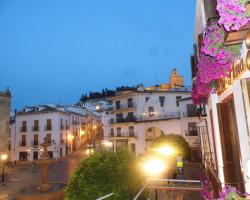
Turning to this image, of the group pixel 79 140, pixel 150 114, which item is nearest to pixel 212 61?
pixel 150 114

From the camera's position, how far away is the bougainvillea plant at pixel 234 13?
3.30 meters

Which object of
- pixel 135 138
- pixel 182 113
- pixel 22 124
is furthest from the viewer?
pixel 22 124

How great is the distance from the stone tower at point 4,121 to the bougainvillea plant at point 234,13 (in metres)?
40.3

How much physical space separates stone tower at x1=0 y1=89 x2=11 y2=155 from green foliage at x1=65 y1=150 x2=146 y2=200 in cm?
3242

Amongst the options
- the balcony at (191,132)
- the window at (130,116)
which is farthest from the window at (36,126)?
the balcony at (191,132)

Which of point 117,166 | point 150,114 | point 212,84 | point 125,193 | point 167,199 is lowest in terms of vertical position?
point 167,199

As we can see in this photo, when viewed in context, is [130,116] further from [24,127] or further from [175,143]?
[24,127]

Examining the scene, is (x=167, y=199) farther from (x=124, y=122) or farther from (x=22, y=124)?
(x=22, y=124)

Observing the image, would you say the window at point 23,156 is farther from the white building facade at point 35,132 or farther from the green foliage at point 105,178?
the green foliage at point 105,178

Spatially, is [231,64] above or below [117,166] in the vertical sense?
above

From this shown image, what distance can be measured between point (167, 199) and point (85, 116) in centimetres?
6213

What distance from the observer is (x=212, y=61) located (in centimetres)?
561

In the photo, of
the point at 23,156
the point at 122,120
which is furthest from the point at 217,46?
the point at 23,156

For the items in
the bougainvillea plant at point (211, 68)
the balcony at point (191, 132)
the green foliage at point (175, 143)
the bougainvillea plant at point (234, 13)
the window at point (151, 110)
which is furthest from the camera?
the window at point (151, 110)
